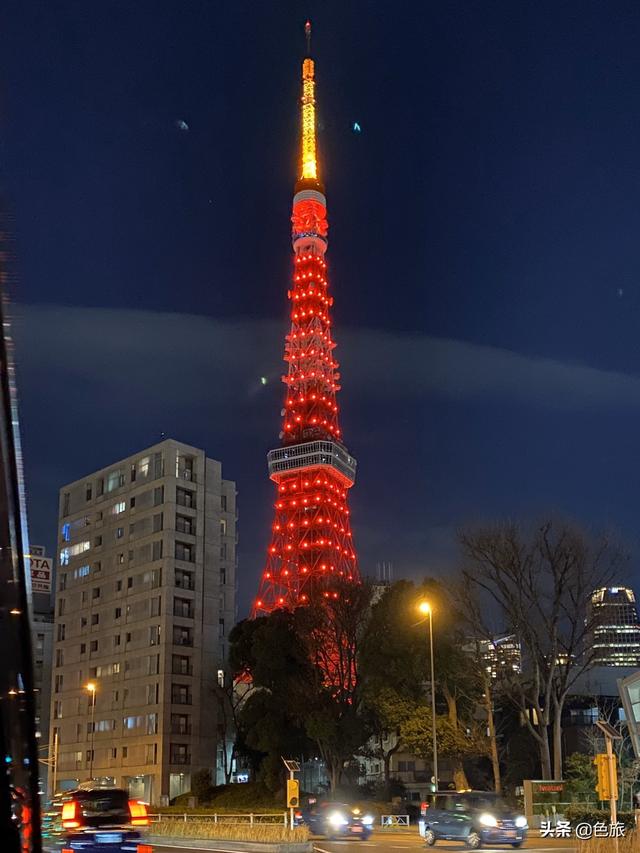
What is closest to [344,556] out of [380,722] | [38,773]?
[380,722]

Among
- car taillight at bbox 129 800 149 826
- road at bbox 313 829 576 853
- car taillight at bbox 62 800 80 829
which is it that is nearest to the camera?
car taillight at bbox 62 800 80 829

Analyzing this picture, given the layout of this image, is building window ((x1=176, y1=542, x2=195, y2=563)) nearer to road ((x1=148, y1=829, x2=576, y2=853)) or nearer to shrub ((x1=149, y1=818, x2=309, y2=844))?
shrub ((x1=149, y1=818, x2=309, y2=844))

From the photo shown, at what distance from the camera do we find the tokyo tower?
92.6 m

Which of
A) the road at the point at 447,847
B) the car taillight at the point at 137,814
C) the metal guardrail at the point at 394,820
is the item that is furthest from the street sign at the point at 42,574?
the metal guardrail at the point at 394,820

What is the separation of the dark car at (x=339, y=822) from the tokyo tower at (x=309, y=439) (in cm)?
4387

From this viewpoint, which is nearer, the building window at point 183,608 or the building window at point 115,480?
the building window at point 183,608

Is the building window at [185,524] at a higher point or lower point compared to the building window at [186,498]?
lower

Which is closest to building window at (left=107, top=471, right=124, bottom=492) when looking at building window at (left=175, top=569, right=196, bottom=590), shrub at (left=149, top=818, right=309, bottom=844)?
building window at (left=175, top=569, right=196, bottom=590)

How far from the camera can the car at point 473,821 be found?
91.5 feet

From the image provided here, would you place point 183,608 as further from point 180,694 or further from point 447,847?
point 447,847

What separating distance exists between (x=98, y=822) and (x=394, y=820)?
33411 millimetres

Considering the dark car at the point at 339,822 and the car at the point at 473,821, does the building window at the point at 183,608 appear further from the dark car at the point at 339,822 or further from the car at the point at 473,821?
the car at the point at 473,821

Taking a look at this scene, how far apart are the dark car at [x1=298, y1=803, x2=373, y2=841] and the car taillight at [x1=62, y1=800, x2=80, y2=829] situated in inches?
830

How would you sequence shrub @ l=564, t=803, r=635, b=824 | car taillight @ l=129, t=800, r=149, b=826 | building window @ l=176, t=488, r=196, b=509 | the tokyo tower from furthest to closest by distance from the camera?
the tokyo tower < building window @ l=176, t=488, r=196, b=509 < shrub @ l=564, t=803, r=635, b=824 < car taillight @ l=129, t=800, r=149, b=826
